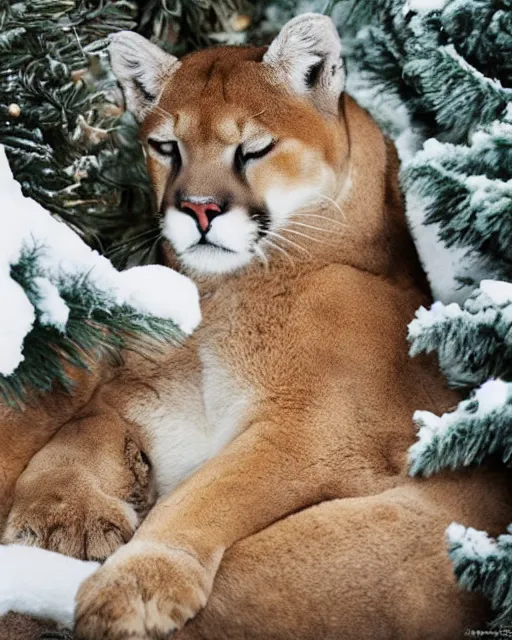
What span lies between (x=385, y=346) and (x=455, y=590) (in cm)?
64

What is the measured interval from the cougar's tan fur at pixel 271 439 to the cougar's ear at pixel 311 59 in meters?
0.02

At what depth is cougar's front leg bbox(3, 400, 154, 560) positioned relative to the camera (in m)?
2.53

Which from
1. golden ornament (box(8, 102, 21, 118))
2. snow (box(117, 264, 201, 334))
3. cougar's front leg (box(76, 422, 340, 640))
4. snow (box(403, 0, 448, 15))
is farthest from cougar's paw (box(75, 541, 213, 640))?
snow (box(403, 0, 448, 15))

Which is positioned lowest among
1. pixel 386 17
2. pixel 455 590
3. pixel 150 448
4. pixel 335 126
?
pixel 150 448

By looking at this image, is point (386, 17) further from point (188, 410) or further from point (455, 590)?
point (455, 590)

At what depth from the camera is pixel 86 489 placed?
263 centimetres

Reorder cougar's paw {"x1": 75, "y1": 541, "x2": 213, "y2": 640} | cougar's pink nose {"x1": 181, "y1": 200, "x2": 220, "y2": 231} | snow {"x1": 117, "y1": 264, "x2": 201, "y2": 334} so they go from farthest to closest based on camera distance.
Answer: cougar's pink nose {"x1": 181, "y1": 200, "x2": 220, "y2": 231}, cougar's paw {"x1": 75, "y1": 541, "x2": 213, "y2": 640}, snow {"x1": 117, "y1": 264, "x2": 201, "y2": 334}

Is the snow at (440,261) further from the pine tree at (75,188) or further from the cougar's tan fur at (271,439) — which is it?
the pine tree at (75,188)

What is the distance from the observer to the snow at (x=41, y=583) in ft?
7.61

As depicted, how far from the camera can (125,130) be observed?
3.47 m

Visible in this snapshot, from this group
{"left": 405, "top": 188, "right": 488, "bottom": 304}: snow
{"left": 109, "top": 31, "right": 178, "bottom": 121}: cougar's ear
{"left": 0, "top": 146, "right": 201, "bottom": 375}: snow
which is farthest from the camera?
{"left": 109, "top": 31, "right": 178, "bottom": 121}: cougar's ear

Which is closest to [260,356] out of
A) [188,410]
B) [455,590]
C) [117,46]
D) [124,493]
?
[188,410]

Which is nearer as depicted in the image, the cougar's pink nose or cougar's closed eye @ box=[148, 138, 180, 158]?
the cougar's pink nose

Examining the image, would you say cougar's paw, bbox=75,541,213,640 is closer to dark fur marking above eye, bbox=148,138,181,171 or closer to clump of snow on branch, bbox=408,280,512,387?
clump of snow on branch, bbox=408,280,512,387
